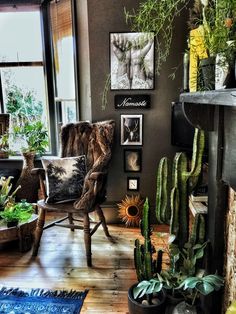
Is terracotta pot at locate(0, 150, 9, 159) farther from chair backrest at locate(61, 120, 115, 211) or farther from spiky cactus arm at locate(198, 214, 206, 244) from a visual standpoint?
spiky cactus arm at locate(198, 214, 206, 244)

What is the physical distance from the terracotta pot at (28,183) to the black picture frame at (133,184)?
1096mm

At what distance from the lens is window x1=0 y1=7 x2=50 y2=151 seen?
354 centimetres

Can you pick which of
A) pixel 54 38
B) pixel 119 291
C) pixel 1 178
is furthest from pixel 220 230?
pixel 54 38

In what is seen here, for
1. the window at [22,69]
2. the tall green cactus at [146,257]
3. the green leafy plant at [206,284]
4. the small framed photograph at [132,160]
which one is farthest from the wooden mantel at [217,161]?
the window at [22,69]

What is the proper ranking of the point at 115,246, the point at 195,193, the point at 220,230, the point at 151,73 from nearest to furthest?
1. the point at 220,230
2. the point at 195,193
3. the point at 115,246
4. the point at 151,73

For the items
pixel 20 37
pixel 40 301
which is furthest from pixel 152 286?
pixel 20 37

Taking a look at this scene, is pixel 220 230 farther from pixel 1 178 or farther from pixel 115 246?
pixel 1 178

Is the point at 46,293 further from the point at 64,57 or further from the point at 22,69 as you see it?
the point at 22,69

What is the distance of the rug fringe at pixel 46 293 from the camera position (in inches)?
78.3

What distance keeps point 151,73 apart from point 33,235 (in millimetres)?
2024

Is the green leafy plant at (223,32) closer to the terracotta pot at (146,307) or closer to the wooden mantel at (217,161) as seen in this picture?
the wooden mantel at (217,161)

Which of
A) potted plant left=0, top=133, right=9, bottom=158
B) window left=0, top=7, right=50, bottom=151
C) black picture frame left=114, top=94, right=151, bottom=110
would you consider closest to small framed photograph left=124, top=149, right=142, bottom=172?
black picture frame left=114, top=94, right=151, bottom=110

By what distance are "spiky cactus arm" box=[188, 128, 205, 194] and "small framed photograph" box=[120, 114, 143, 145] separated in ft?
4.76

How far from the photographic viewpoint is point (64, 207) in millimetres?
2436
